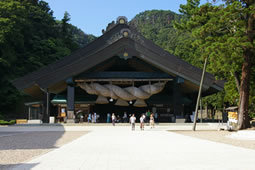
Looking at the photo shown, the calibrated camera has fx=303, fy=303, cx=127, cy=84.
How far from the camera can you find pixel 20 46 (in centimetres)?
6253

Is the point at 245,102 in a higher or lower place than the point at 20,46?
lower

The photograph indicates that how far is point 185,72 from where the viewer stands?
2866 centimetres

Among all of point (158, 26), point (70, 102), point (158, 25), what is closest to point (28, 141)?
point (70, 102)

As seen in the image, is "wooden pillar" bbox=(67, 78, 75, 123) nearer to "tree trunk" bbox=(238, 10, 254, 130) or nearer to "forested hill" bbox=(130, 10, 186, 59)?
"tree trunk" bbox=(238, 10, 254, 130)

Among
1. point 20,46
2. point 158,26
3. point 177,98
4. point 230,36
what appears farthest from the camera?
point 158,26

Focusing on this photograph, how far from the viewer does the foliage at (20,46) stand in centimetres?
5456

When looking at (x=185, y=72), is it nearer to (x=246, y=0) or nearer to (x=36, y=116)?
(x=246, y=0)

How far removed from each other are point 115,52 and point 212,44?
35.2ft

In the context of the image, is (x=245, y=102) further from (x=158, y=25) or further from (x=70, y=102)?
(x=158, y=25)

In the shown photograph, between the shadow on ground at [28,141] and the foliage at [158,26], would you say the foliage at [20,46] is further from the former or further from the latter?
the foliage at [158,26]

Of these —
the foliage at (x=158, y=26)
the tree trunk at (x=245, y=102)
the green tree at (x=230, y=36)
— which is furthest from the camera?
the foliage at (x=158, y=26)

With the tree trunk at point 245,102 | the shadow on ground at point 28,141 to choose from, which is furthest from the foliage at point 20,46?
the tree trunk at point 245,102

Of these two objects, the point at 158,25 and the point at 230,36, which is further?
the point at 158,25

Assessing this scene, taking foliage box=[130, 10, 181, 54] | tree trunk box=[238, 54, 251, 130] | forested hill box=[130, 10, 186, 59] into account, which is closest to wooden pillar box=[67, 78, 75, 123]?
tree trunk box=[238, 54, 251, 130]
